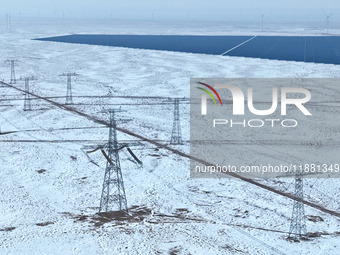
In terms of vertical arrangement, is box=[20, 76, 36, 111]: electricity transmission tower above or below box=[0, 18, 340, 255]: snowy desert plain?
above

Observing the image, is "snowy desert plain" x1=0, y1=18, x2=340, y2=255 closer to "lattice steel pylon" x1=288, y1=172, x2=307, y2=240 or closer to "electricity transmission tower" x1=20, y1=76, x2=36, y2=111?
"lattice steel pylon" x1=288, y1=172, x2=307, y2=240

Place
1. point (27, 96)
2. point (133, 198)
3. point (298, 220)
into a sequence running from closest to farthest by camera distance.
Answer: point (298, 220), point (133, 198), point (27, 96)

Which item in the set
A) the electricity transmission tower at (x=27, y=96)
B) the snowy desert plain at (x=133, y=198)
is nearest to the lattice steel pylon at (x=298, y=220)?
the snowy desert plain at (x=133, y=198)

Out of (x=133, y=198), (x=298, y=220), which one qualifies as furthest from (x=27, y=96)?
(x=298, y=220)

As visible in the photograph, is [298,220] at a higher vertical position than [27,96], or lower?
lower

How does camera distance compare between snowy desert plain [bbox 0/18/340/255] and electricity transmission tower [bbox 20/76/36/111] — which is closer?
snowy desert plain [bbox 0/18/340/255]

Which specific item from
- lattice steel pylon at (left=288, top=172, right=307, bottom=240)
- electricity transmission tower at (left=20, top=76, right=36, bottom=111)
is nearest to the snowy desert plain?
lattice steel pylon at (left=288, top=172, right=307, bottom=240)

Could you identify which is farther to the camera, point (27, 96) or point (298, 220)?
point (27, 96)

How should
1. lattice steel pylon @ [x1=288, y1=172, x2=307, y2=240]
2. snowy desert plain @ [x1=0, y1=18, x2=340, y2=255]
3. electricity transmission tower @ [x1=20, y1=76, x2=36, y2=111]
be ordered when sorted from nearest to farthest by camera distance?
snowy desert plain @ [x1=0, y1=18, x2=340, y2=255] < lattice steel pylon @ [x1=288, y1=172, x2=307, y2=240] < electricity transmission tower @ [x1=20, y1=76, x2=36, y2=111]

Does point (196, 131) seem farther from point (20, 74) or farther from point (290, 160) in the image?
point (20, 74)

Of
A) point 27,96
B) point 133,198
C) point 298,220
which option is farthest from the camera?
point 27,96

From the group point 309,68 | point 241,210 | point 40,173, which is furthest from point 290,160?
point 309,68

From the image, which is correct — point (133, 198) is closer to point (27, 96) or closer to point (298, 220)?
point (298, 220)

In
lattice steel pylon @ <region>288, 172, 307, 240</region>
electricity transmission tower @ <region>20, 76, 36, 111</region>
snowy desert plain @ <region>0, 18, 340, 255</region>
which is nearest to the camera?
snowy desert plain @ <region>0, 18, 340, 255</region>
